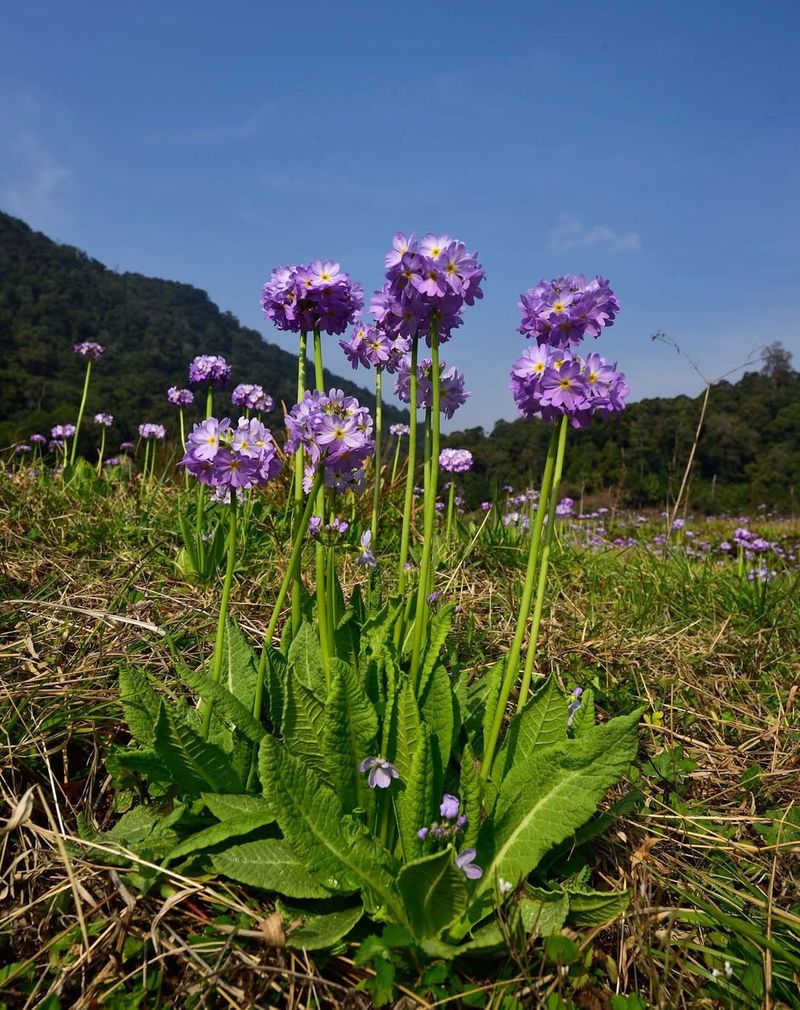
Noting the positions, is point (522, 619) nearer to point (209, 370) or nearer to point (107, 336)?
point (209, 370)

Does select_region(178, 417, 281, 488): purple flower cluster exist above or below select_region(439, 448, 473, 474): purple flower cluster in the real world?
below

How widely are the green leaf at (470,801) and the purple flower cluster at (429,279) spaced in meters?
1.13

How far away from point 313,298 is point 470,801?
55.1 inches

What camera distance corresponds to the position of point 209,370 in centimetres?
425

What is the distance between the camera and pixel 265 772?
1.56 metres

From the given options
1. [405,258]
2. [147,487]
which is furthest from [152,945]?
[147,487]

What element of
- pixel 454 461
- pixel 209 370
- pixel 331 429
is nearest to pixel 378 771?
pixel 331 429

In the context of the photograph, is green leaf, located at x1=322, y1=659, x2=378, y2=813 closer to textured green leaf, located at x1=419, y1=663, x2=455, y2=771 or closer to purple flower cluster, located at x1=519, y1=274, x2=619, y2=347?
textured green leaf, located at x1=419, y1=663, x2=455, y2=771

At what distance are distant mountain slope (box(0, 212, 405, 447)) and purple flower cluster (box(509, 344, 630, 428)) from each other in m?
20.5

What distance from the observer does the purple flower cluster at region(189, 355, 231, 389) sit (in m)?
4.24

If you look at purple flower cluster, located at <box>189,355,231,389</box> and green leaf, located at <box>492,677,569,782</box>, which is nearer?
green leaf, located at <box>492,677,569,782</box>

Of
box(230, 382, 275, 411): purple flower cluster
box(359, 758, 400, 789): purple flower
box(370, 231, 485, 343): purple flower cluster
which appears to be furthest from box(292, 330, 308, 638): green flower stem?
box(230, 382, 275, 411): purple flower cluster

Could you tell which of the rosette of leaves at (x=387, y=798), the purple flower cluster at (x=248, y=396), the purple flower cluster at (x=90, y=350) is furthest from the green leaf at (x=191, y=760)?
the purple flower cluster at (x=90, y=350)

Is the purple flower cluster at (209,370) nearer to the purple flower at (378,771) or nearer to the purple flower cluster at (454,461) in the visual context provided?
the purple flower cluster at (454,461)
